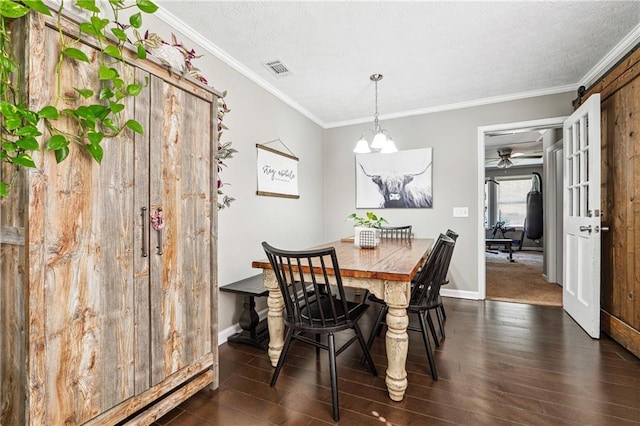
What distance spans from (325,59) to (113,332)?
2480mm

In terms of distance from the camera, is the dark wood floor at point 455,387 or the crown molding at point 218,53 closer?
the dark wood floor at point 455,387

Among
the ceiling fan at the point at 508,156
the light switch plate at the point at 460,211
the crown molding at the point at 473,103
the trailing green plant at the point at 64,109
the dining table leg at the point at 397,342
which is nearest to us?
the trailing green plant at the point at 64,109

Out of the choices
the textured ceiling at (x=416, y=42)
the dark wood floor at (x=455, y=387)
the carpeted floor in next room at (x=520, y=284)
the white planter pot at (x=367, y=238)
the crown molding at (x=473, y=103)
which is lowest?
the dark wood floor at (x=455, y=387)

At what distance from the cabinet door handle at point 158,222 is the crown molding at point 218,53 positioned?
1.45 m

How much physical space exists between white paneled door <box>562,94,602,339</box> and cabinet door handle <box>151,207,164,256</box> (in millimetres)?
3148

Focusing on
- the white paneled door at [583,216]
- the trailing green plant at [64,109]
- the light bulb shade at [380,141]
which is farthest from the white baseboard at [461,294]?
the trailing green plant at [64,109]

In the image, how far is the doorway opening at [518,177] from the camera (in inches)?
141

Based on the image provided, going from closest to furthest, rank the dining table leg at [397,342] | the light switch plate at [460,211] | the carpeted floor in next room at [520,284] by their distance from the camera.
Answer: the dining table leg at [397,342], the carpeted floor in next room at [520,284], the light switch plate at [460,211]

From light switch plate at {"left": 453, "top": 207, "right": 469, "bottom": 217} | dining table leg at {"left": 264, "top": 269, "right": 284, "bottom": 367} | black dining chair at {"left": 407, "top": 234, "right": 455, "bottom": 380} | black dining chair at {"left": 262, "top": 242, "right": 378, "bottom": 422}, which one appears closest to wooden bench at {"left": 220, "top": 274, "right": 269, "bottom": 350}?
dining table leg at {"left": 264, "top": 269, "right": 284, "bottom": 367}

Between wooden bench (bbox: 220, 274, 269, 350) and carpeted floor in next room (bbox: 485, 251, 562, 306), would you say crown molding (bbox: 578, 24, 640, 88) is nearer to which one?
carpeted floor in next room (bbox: 485, 251, 562, 306)

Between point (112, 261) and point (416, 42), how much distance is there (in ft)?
8.27

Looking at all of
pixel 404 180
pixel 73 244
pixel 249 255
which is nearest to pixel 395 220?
pixel 404 180

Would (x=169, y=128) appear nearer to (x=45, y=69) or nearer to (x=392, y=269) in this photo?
(x=45, y=69)

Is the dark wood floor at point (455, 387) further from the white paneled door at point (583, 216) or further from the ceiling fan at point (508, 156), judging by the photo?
the ceiling fan at point (508, 156)
